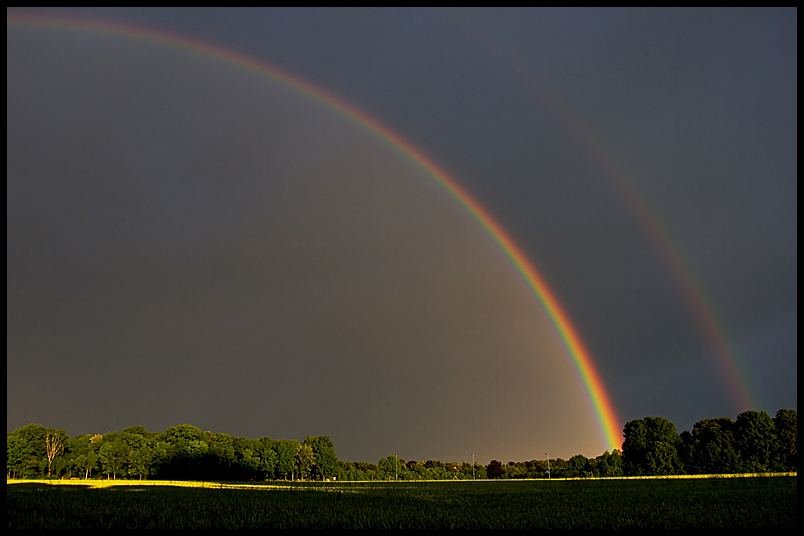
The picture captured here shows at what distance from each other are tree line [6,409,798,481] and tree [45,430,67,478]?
0.22 metres

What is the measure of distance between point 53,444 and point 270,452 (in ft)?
159

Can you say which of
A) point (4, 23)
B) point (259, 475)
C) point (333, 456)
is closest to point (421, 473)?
point (333, 456)

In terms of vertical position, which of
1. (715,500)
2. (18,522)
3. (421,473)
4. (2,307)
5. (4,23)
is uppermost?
(4,23)

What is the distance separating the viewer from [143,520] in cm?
2769

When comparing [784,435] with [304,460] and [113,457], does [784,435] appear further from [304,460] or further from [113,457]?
[113,457]

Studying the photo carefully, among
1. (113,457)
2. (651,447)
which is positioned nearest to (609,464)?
(651,447)

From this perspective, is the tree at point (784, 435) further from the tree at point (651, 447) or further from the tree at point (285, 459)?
the tree at point (285, 459)

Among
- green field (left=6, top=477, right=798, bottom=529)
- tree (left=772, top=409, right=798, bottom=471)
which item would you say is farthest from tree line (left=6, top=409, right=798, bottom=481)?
green field (left=6, top=477, right=798, bottom=529)

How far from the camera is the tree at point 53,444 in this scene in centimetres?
14988

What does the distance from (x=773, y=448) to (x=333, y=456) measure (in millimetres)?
100965

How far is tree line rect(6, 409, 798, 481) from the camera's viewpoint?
138000 millimetres

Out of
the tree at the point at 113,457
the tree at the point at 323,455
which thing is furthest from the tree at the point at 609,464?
the tree at the point at 113,457

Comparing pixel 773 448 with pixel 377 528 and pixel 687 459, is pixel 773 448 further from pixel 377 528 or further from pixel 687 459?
pixel 377 528

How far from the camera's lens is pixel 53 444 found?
152 metres
